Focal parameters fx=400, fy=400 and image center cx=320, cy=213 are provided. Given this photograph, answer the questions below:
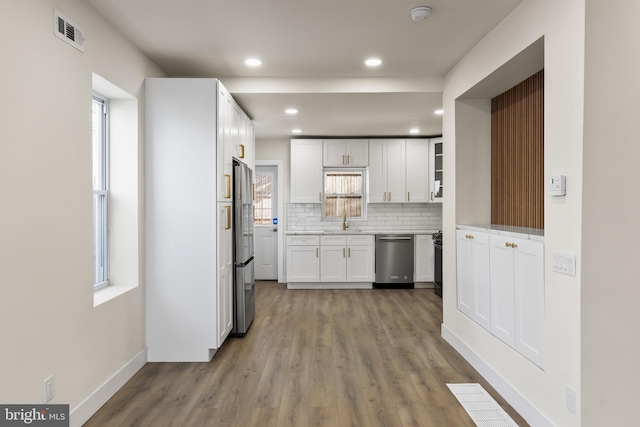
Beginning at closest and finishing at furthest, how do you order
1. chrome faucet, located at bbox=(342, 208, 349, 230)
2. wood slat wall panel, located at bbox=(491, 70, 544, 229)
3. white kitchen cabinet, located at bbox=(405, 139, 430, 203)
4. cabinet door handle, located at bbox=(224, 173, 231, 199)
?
wood slat wall panel, located at bbox=(491, 70, 544, 229) < cabinet door handle, located at bbox=(224, 173, 231, 199) < white kitchen cabinet, located at bbox=(405, 139, 430, 203) < chrome faucet, located at bbox=(342, 208, 349, 230)

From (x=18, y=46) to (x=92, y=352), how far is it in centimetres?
182

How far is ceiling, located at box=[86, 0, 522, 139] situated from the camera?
2641 mm

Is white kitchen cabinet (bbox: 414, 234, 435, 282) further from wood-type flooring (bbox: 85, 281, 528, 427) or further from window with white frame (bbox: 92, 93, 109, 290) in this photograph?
window with white frame (bbox: 92, 93, 109, 290)

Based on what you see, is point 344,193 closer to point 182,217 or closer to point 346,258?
point 346,258

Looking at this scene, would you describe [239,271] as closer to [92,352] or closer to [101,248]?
[101,248]

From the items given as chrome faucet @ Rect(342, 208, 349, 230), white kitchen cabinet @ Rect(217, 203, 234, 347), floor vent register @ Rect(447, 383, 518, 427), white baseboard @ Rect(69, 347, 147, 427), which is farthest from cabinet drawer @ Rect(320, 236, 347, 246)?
floor vent register @ Rect(447, 383, 518, 427)

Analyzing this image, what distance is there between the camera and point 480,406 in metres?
2.63

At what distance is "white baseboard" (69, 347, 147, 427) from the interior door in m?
3.82

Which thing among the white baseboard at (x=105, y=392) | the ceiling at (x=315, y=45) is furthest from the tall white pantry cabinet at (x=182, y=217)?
the ceiling at (x=315, y=45)

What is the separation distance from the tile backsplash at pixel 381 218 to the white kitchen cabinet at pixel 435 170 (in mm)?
407

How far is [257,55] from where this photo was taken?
3.44 metres

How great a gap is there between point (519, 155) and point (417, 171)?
3.56 m

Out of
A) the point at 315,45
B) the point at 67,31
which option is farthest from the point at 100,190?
the point at 315,45

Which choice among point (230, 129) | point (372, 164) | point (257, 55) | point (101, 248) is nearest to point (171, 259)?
point (101, 248)
